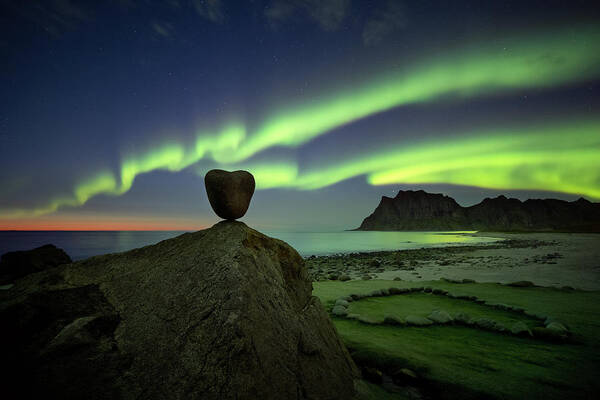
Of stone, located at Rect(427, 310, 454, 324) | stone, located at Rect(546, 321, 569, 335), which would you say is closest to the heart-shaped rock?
stone, located at Rect(427, 310, 454, 324)

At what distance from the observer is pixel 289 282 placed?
5570 mm

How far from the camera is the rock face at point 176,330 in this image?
3305 millimetres

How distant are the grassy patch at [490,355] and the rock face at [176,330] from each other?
1666mm

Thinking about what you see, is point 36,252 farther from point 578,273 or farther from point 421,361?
point 578,273

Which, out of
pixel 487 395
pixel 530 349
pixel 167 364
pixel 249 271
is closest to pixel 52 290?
pixel 167 364

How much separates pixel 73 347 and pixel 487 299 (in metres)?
13.3

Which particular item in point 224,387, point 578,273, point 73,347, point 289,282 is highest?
point 289,282

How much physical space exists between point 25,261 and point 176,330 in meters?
31.6

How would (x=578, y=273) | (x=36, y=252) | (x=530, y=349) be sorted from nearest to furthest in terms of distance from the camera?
1. (x=530, y=349)
2. (x=578, y=273)
3. (x=36, y=252)

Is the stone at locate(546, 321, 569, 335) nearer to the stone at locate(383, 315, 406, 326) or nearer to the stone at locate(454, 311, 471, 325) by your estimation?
the stone at locate(454, 311, 471, 325)

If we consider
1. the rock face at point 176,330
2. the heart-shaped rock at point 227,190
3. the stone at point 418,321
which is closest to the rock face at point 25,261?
the rock face at point 176,330

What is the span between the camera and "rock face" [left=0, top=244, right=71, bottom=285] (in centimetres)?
2312

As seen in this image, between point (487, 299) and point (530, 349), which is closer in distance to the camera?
point (530, 349)

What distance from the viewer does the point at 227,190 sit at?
18.2 ft
